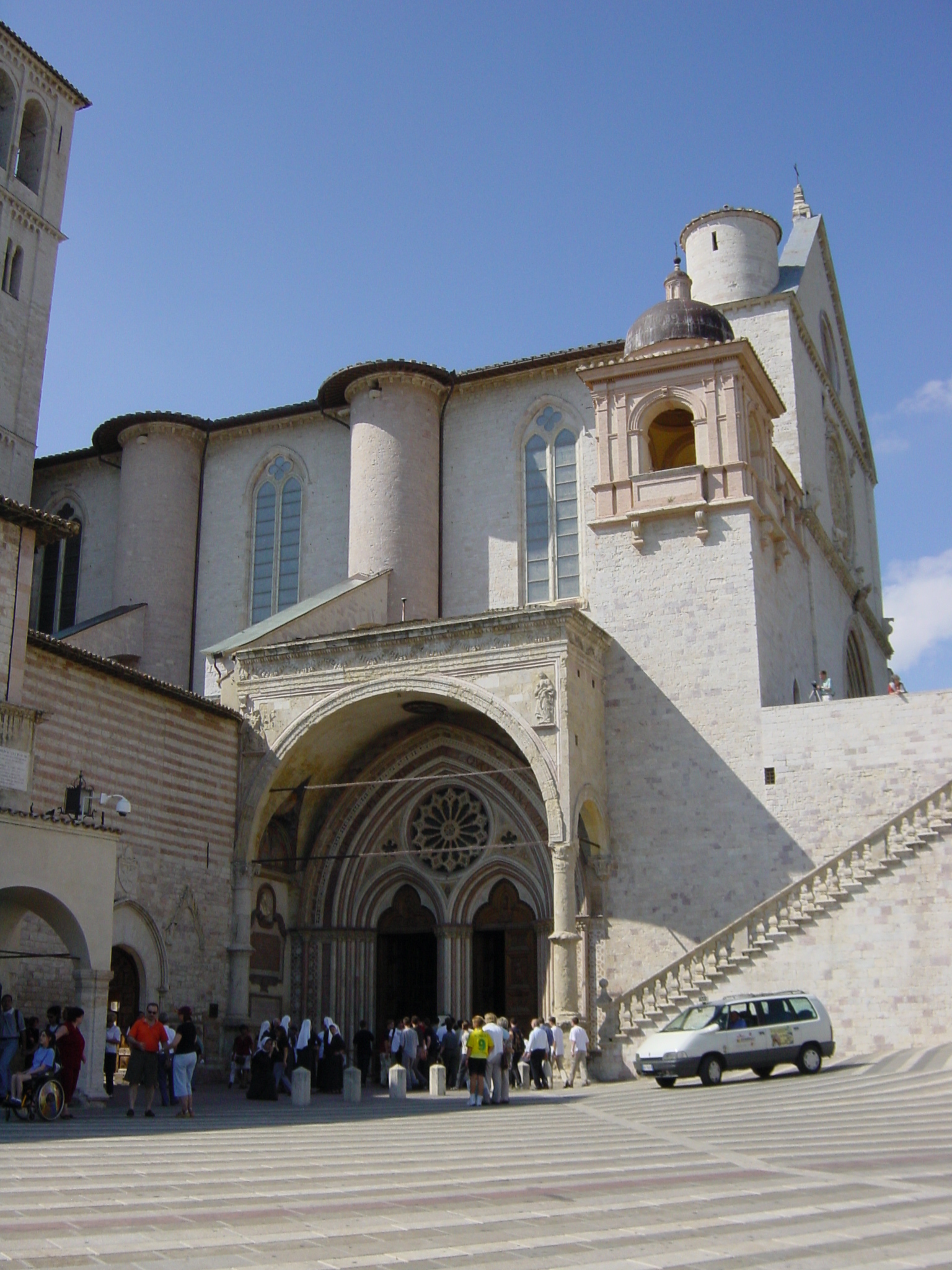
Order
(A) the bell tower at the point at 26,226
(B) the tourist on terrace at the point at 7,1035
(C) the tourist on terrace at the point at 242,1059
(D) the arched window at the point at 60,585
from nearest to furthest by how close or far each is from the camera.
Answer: (B) the tourist on terrace at the point at 7,1035
(C) the tourist on terrace at the point at 242,1059
(A) the bell tower at the point at 26,226
(D) the arched window at the point at 60,585

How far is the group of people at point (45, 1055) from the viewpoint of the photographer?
42.3ft

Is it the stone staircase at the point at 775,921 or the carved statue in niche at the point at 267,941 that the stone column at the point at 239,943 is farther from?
the stone staircase at the point at 775,921

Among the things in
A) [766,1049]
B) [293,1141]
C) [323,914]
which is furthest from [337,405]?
[293,1141]

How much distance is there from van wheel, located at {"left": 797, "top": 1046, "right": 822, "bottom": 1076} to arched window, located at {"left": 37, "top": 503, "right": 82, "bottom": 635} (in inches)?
785

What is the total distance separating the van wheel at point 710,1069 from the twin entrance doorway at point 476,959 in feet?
22.7

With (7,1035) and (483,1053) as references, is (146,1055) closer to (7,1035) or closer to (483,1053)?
(7,1035)

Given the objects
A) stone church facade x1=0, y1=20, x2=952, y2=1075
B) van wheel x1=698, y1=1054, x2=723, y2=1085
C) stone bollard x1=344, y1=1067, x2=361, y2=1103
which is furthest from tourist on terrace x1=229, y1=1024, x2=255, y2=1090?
van wheel x1=698, y1=1054, x2=723, y2=1085

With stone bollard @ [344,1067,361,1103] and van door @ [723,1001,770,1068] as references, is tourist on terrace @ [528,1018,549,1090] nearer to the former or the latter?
stone bollard @ [344,1067,361,1103]

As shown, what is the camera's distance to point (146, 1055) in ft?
46.5

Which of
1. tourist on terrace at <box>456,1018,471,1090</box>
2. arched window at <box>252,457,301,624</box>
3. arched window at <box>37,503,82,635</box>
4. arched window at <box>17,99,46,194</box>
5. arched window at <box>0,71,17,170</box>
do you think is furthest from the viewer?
arched window at <box>17,99,46,194</box>

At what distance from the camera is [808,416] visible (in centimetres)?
2752

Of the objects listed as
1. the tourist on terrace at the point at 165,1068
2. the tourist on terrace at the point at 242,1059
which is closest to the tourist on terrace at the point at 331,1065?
the tourist on terrace at the point at 242,1059

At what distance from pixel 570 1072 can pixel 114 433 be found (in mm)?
18696

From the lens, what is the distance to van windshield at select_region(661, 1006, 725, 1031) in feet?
53.8
